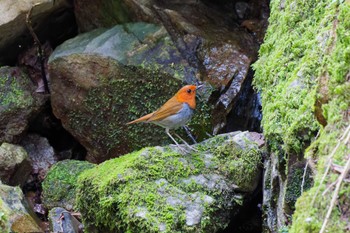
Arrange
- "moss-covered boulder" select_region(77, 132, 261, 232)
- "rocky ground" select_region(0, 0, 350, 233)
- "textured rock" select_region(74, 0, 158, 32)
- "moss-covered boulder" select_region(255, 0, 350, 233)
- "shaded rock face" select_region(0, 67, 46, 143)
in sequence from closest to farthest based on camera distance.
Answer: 1. "moss-covered boulder" select_region(255, 0, 350, 233)
2. "rocky ground" select_region(0, 0, 350, 233)
3. "moss-covered boulder" select_region(77, 132, 261, 232)
4. "textured rock" select_region(74, 0, 158, 32)
5. "shaded rock face" select_region(0, 67, 46, 143)

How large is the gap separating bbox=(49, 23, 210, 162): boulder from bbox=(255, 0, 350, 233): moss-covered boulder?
5.89 feet

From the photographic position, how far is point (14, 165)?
709 centimetres

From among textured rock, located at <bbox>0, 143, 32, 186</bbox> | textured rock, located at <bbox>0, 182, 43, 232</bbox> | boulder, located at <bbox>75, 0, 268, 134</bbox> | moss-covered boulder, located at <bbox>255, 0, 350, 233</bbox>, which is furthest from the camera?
textured rock, located at <bbox>0, 143, 32, 186</bbox>

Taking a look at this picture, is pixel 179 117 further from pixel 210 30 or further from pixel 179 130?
pixel 210 30

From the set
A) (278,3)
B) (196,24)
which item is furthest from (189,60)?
(278,3)

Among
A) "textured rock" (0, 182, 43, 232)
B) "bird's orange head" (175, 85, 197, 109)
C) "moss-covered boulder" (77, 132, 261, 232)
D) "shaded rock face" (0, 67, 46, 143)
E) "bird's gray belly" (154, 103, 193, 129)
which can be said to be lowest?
"textured rock" (0, 182, 43, 232)

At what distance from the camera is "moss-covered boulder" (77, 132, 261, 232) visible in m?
4.24

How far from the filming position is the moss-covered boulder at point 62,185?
671 centimetres

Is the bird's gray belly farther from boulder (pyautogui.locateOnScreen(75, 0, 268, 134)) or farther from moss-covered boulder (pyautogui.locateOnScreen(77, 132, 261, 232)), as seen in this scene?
boulder (pyautogui.locateOnScreen(75, 0, 268, 134))

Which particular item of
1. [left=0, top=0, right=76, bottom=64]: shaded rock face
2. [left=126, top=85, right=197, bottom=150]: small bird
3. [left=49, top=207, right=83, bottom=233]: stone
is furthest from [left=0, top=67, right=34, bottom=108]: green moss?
[left=126, top=85, right=197, bottom=150]: small bird

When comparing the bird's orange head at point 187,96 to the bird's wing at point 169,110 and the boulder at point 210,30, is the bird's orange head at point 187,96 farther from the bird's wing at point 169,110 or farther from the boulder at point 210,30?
the boulder at point 210,30

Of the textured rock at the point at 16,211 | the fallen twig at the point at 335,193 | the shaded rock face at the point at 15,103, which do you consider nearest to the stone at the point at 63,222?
the textured rock at the point at 16,211

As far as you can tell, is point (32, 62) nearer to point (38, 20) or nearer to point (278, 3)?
point (38, 20)

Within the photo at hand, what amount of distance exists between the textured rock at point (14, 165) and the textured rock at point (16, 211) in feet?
3.73
